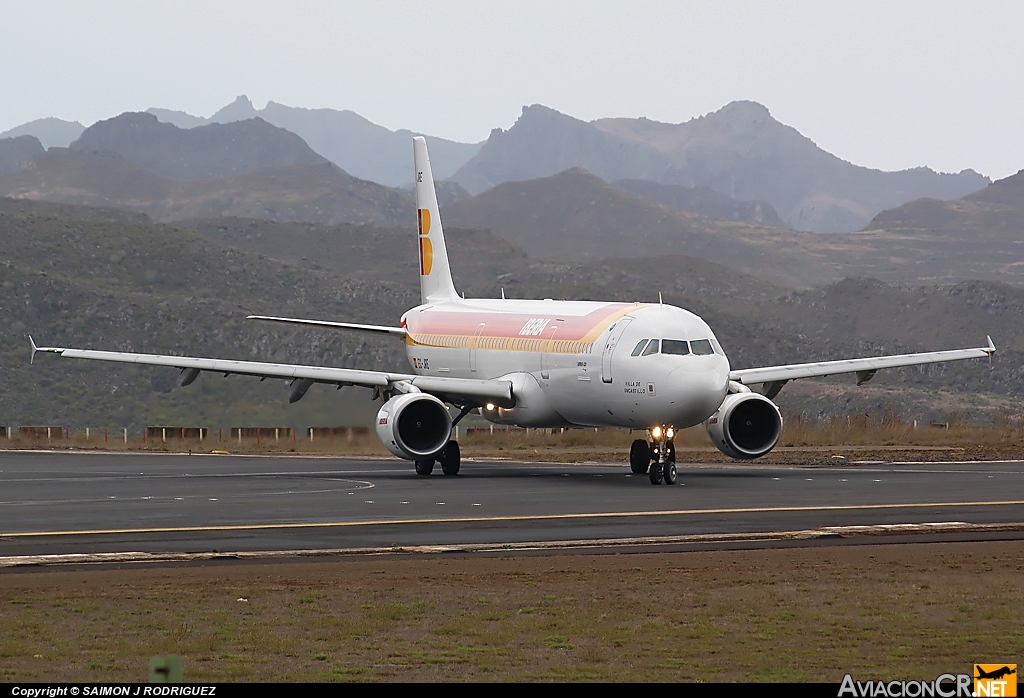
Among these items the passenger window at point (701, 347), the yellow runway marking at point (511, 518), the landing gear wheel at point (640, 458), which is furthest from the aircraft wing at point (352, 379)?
the yellow runway marking at point (511, 518)

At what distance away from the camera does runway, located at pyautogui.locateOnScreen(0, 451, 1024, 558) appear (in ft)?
77.5

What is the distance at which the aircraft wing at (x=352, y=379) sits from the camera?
Result: 40188mm

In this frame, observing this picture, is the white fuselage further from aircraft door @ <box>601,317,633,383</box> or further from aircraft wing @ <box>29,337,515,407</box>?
aircraft wing @ <box>29,337,515,407</box>

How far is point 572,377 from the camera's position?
38125mm

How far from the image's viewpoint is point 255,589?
692 inches

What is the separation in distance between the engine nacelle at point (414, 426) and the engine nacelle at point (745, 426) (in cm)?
660

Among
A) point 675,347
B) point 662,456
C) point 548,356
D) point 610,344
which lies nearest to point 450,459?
point 548,356

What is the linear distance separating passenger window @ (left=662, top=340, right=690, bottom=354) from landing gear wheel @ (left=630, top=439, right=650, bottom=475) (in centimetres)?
411

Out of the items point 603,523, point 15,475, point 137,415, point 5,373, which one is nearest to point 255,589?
point 603,523

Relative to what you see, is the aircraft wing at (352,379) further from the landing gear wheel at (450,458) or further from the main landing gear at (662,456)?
the main landing gear at (662,456)

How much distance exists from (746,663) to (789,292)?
176064 millimetres

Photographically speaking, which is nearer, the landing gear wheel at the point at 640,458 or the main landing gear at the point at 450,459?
the landing gear wheel at the point at 640,458

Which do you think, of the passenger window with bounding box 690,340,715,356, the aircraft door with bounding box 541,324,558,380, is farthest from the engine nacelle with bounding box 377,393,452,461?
the passenger window with bounding box 690,340,715,356

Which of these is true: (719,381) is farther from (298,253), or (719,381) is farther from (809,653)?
(298,253)
